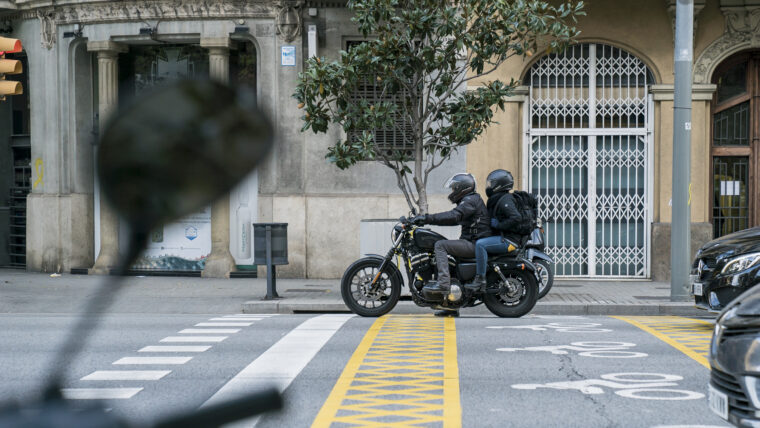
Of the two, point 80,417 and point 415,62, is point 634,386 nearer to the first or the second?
point 80,417

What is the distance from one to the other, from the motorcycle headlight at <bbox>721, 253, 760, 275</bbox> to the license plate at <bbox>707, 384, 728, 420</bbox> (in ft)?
16.3

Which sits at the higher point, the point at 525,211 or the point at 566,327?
the point at 525,211

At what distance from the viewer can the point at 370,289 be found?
10875 millimetres

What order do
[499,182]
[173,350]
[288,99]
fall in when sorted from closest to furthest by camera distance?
1. [173,350]
2. [499,182]
3. [288,99]

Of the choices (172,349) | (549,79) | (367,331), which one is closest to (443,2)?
(549,79)

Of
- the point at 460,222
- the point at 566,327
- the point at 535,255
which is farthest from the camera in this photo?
the point at 535,255

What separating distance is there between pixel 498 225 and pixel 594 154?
226 inches

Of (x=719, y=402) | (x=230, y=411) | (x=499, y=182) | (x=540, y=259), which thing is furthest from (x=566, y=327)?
(x=230, y=411)

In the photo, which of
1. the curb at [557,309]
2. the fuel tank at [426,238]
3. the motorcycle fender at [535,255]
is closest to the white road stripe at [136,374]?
the fuel tank at [426,238]

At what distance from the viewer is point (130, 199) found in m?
0.61

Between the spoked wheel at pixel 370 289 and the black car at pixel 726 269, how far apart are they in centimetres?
333

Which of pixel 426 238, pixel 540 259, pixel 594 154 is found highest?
pixel 594 154

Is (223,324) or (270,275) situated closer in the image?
(223,324)

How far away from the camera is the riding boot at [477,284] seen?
10.7 m
